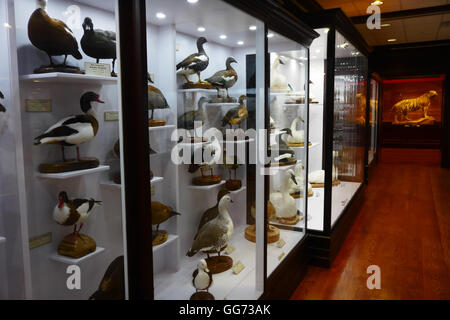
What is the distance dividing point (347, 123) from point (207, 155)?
99.8 inches

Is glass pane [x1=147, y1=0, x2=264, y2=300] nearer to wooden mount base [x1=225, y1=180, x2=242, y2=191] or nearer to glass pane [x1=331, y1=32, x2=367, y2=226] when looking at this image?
wooden mount base [x1=225, y1=180, x2=242, y2=191]

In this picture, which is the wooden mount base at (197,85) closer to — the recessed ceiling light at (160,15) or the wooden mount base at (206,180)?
the recessed ceiling light at (160,15)

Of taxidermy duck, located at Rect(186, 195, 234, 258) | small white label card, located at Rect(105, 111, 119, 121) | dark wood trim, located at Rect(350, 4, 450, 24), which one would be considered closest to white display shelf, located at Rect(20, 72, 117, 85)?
small white label card, located at Rect(105, 111, 119, 121)

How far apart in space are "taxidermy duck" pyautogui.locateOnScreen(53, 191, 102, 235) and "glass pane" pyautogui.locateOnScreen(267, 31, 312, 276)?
60.1 inches

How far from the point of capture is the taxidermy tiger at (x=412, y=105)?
10281mm

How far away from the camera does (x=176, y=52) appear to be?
2.01 meters

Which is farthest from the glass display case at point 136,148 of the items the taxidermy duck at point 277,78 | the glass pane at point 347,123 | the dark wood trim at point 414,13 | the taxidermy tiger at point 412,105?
the taxidermy tiger at point 412,105

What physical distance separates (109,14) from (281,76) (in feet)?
6.09

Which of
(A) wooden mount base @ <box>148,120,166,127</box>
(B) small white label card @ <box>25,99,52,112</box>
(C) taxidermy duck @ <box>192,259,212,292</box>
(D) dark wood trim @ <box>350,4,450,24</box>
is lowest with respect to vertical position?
(C) taxidermy duck @ <box>192,259,212,292</box>

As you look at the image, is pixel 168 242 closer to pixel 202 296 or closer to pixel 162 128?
pixel 202 296

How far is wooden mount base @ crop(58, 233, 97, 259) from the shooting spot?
1.43 metres

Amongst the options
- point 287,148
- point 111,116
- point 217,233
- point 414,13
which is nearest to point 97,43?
point 111,116

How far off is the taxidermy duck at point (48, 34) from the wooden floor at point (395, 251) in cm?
243

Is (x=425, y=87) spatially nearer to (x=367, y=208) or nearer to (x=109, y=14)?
(x=367, y=208)
